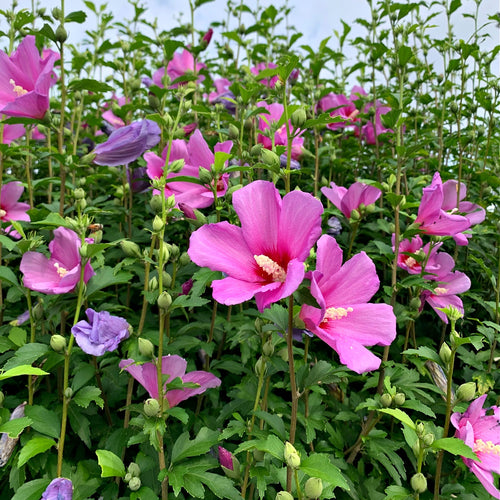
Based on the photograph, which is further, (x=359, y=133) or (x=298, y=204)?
(x=359, y=133)

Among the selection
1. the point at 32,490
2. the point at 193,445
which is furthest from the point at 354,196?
the point at 32,490

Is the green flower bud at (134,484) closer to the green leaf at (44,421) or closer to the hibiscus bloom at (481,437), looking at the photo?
the green leaf at (44,421)

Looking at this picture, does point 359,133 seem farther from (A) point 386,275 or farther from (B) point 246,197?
(B) point 246,197

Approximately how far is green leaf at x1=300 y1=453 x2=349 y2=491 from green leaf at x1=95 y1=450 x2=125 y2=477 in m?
0.49

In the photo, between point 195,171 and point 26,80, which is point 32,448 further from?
point 26,80

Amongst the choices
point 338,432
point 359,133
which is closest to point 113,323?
point 338,432

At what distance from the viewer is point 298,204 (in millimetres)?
983

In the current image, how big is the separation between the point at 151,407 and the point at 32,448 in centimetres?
38

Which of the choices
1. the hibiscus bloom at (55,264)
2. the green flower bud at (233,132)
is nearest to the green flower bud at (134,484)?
the hibiscus bloom at (55,264)

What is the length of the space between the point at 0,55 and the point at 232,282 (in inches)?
51.6

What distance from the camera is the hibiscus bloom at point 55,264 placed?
1.41 meters

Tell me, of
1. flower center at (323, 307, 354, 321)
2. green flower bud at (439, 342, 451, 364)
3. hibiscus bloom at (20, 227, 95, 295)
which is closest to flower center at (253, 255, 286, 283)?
flower center at (323, 307, 354, 321)

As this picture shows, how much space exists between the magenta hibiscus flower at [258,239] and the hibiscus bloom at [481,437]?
775mm

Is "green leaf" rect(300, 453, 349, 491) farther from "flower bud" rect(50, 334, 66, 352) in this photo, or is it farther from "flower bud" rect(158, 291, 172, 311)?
"flower bud" rect(50, 334, 66, 352)
